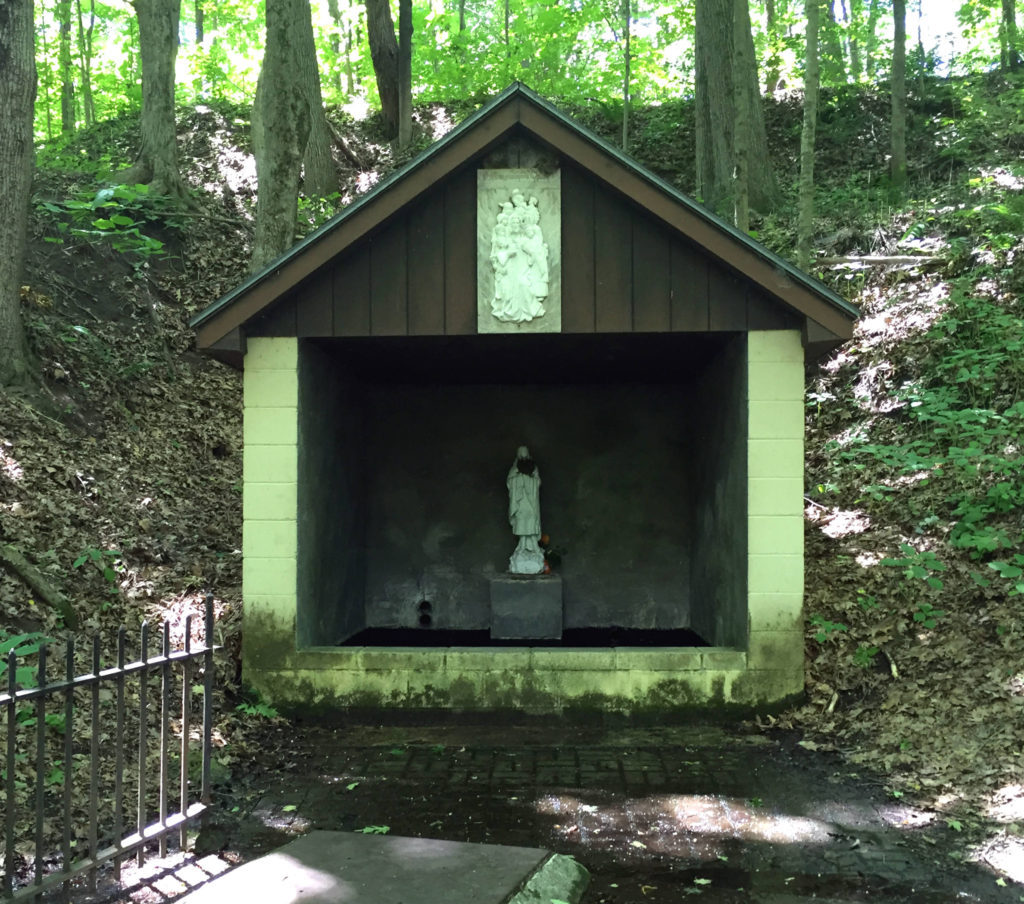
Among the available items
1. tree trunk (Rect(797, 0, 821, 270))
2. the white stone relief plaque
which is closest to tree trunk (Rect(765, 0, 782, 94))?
tree trunk (Rect(797, 0, 821, 270))

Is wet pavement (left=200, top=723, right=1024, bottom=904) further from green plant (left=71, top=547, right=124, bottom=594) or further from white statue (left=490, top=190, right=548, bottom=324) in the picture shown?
white statue (left=490, top=190, right=548, bottom=324)

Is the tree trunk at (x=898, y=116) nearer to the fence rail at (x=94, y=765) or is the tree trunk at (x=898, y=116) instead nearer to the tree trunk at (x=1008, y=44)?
the tree trunk at (x=1008, y=44)

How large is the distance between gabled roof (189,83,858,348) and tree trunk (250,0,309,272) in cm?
360

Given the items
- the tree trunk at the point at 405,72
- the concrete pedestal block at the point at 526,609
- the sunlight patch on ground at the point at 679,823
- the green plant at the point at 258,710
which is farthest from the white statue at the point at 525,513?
the tree trunk at the point at 405,72

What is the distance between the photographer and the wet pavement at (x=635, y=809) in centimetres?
440

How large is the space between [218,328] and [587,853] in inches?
184

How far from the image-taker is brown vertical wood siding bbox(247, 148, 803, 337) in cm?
726

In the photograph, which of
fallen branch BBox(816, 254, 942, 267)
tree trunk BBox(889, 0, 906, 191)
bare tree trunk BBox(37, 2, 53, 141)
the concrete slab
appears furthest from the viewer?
bare tree trunk BBox(37, 2, 53, 141)

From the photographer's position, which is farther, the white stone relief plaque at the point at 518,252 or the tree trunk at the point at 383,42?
the tree trunk at the point at 383,42

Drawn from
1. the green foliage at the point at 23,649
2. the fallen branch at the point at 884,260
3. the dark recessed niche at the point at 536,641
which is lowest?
the dark recessed niche at the point at 536,641

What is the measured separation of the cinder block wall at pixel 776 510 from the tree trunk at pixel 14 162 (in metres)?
7.29

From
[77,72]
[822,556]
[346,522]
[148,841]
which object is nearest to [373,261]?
[346,522]

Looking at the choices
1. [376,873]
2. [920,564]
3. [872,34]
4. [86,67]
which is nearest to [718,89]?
[920,564]

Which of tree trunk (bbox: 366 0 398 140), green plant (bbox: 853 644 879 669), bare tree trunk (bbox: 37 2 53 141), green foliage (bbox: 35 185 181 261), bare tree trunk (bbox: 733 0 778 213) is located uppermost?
bare tree trunk (bbox: 37 2 53 141)
